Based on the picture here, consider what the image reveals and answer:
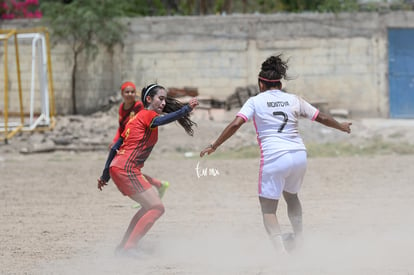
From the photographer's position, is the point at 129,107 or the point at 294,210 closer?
the point at 294,210

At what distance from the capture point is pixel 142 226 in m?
7.06

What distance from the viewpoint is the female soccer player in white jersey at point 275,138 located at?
21.4 ft

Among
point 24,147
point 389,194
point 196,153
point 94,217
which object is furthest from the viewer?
point 24,147

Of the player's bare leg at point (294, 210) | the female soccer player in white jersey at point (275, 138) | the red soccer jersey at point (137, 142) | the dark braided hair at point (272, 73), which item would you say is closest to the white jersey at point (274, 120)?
the female soccer player in white jersey at point (275, 138)

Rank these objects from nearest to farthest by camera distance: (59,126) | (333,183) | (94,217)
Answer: (94,217)
(333,183)
(59,126)

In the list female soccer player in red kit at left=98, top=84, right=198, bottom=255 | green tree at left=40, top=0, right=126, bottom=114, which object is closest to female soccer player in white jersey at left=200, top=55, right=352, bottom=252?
female soccer player in red kit at left=98, top=84, right=198, bottom=255

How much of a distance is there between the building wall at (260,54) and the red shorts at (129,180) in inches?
541

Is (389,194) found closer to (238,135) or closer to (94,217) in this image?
(94,217)

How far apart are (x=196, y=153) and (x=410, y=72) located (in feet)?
23.9

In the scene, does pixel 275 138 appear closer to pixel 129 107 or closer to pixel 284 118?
pixel 284 118

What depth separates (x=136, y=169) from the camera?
714cm

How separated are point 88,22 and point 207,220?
1284 centimetres

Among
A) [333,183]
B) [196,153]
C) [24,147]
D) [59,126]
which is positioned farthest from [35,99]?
[333,183]

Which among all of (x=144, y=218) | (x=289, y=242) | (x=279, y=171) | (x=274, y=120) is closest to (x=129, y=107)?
(x=144, y=218)
